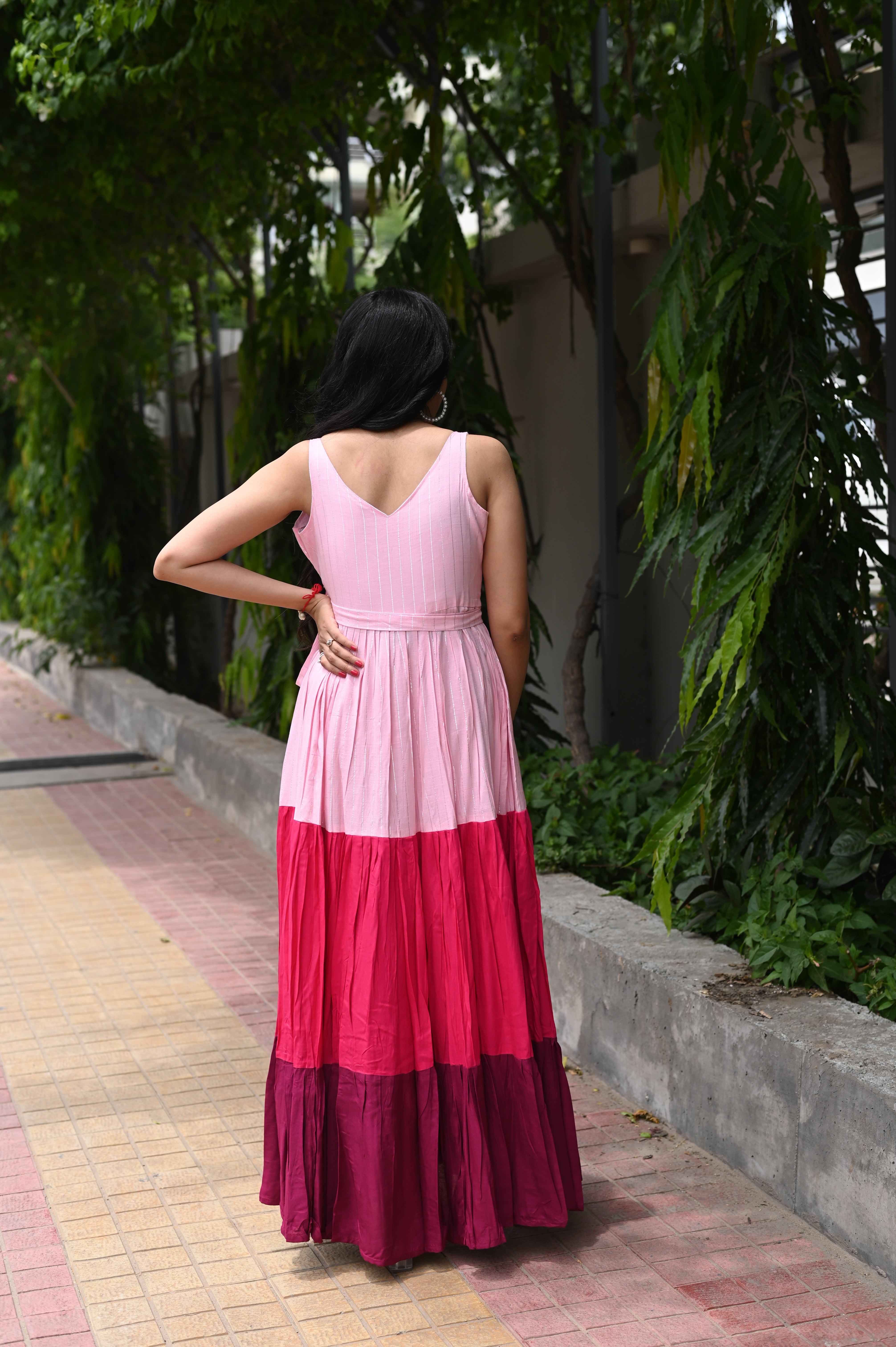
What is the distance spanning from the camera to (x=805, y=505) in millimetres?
3777

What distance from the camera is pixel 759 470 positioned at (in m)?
3.77

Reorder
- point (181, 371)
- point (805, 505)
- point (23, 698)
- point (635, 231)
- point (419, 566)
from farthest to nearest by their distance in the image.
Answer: point (181, 371)
point (23, 698)
point (635, 231)
point (805, 505)
point (419, 566)

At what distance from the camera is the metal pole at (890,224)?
4.14 metres

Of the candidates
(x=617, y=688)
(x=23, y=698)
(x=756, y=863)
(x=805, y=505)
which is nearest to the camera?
(x=805, y=505)

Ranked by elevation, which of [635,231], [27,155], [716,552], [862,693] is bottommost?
[862,693]

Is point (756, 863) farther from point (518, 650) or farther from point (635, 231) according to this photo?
point (635, 231)

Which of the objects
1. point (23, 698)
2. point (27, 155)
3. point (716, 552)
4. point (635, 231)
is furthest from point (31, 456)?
point (716, 552)

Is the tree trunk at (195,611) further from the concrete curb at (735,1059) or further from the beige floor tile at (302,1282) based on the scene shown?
the beige floor tile at (302,1282)

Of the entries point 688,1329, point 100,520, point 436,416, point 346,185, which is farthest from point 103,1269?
point 100,520

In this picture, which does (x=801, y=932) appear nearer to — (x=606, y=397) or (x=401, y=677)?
(x=401, y=677)

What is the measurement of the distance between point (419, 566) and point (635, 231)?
4852mm

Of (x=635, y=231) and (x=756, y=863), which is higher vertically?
(x=635, y=231)

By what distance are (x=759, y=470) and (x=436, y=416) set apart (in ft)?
3.58

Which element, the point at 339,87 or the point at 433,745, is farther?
the point at 339,87
